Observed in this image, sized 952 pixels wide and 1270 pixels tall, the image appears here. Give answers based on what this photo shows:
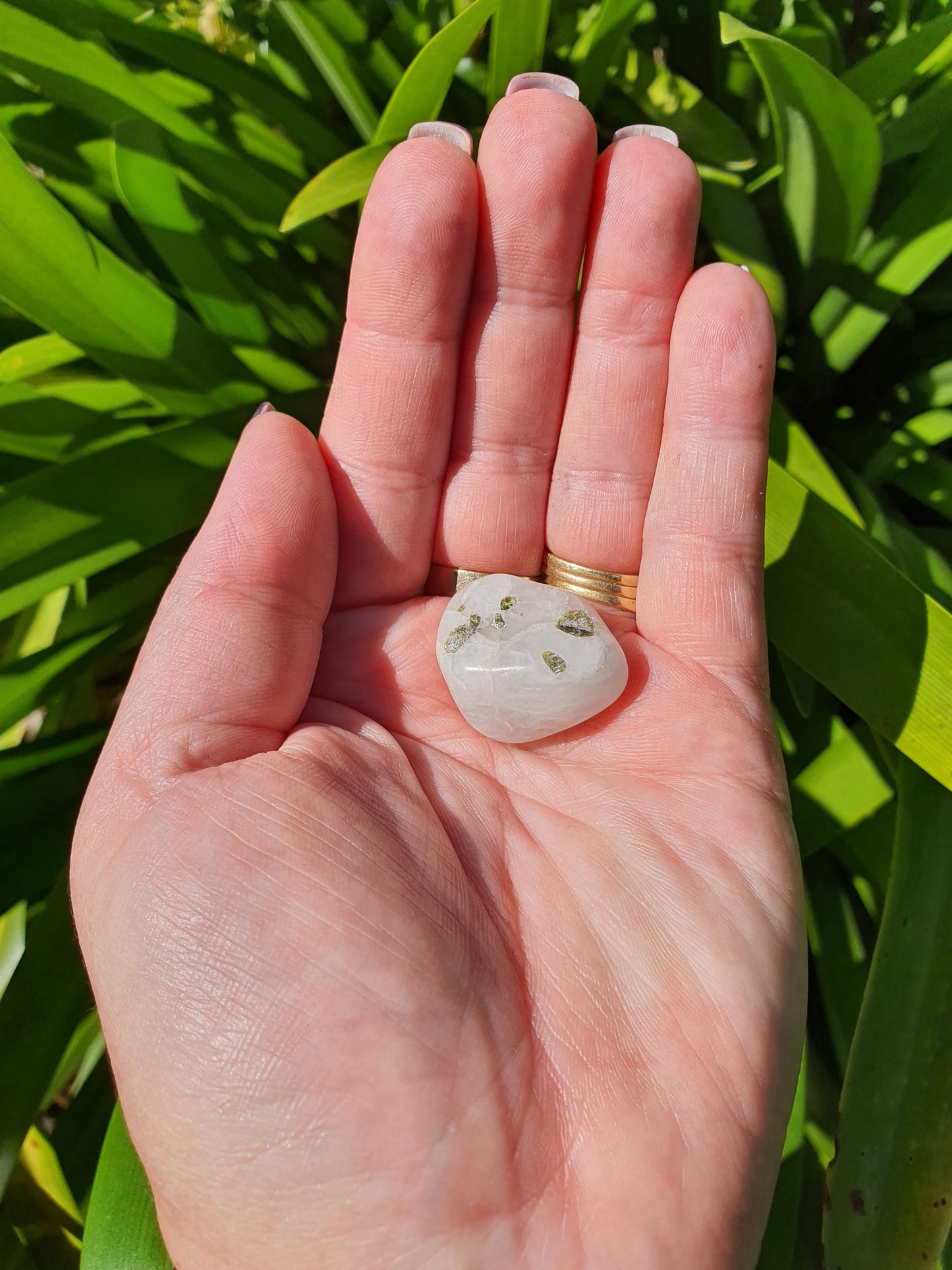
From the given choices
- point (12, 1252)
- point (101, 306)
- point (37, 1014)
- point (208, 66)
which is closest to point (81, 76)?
point (208, 66)

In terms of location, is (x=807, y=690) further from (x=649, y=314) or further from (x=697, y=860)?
(x=649, y=314)

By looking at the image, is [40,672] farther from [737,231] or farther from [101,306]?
[737,231]

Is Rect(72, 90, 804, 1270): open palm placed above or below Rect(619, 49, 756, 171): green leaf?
below

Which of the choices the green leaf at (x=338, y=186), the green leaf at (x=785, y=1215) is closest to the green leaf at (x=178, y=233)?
the green leaf at (x=338, y=186)

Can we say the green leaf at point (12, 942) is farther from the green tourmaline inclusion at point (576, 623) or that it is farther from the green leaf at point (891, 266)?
the green leaf at point (891, 266)

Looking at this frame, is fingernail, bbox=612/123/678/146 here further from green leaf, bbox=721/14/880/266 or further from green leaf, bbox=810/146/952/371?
green leaf, bbox=810/146/952/371

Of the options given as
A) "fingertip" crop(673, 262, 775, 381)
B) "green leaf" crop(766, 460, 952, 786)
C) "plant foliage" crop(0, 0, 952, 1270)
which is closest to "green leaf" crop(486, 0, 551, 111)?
"plant foliage" crop(0, 0, 952, 1270)
